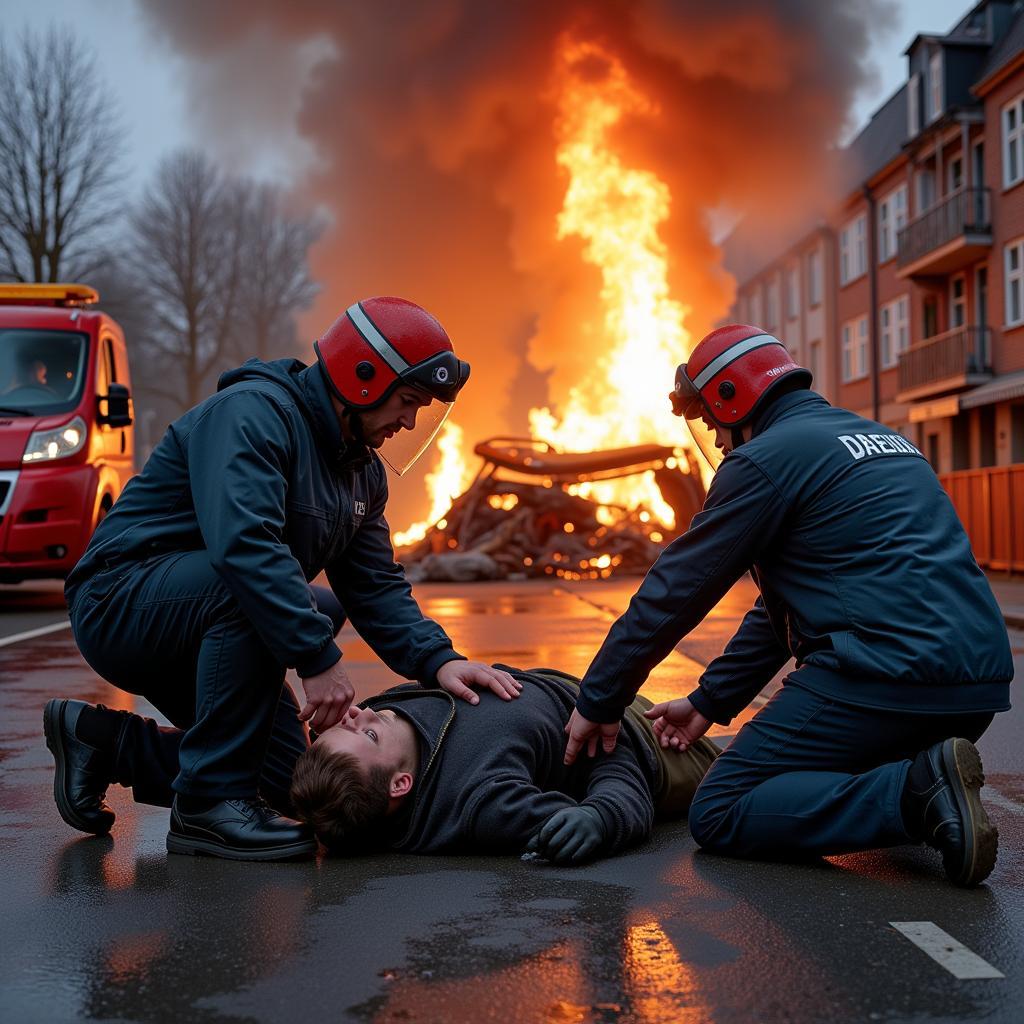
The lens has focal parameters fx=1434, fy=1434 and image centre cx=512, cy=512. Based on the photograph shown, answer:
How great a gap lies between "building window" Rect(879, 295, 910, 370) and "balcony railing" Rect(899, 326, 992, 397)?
1832 mm

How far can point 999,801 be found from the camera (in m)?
4.70

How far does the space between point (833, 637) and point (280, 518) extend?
4.93ft

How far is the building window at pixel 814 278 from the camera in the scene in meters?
41.2

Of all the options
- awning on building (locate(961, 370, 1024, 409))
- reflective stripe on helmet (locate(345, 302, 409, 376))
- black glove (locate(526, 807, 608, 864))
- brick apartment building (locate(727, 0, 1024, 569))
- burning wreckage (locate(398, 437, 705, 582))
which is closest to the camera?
black glove (locate(526, 807, 608, 864))

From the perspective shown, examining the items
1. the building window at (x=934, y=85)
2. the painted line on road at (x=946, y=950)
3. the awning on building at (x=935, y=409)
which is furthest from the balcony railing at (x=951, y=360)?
the painted line on road at (x=946, y=950)

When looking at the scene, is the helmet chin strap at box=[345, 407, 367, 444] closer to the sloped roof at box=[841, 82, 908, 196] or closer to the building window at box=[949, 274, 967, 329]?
the building window at box=[949, 274, 967, 329]

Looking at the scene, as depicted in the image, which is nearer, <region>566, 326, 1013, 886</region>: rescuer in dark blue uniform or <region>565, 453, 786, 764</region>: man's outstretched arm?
<region>566, 326, 1013, 886</region>: rescuer in dark blue uniform

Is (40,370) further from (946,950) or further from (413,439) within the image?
(946,950)

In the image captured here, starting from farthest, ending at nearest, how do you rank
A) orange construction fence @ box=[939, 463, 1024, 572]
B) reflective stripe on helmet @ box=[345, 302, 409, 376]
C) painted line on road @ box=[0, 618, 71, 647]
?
orange construction fence @ box=[939, 463, 1024, 572] → painted line on road @ box=[0, 618, 71, 647] → reflective stripe on helmet @ box=[345, 302, 409, 376]

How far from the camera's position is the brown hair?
3.81 metres

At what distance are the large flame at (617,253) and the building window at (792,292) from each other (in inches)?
795

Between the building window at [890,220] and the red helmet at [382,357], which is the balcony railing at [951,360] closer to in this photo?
the building window at [890,220]

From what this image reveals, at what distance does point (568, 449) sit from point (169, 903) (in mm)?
21294

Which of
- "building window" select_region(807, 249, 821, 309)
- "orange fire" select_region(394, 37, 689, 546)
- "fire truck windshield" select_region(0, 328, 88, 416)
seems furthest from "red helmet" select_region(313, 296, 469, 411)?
"building window" select_region(807, 249, 821, 309)
